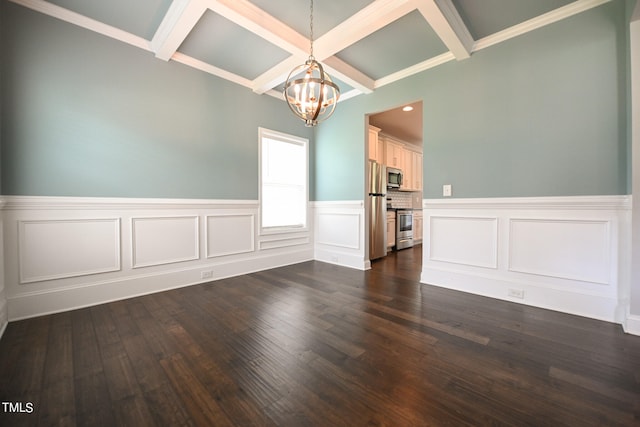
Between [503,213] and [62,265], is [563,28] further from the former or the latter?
[62,265]

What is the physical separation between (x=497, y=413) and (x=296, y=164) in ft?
13.0

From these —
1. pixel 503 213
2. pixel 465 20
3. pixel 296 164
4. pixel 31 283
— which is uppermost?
pixel 465 20

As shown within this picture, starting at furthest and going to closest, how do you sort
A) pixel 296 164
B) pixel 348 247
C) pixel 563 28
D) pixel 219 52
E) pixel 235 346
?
pixel 296 164
pixel 348 247
pixel 219 52
pixel 563 28
pixel 235 346

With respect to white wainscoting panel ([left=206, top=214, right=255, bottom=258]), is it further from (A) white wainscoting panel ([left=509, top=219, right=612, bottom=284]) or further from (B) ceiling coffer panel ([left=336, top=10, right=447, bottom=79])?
(A) white wainscoting panel ([left=509, top=219, right=612, bottom=284])

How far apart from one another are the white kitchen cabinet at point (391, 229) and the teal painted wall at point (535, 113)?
7.38ft

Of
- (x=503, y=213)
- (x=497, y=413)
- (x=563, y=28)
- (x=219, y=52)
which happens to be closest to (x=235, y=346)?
(x=497, y=413)

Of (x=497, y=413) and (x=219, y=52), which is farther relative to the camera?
(x=219, y=52)

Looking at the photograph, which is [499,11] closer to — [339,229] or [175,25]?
[175,25]

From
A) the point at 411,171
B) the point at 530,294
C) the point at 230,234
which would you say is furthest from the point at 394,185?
the point at 230,234

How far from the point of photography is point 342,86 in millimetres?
3805

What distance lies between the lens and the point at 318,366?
1520 mm

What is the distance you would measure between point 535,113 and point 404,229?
3.64 metres

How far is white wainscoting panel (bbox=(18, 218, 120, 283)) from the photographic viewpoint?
86.9 inches

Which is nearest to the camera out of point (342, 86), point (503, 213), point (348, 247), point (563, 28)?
point (563, 28)
